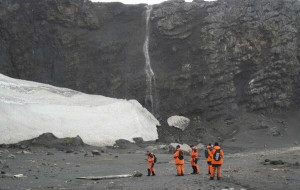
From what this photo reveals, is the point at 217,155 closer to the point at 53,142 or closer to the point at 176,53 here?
the point at 53,142

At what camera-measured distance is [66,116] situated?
115ft

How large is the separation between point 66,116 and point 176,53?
17.7 metres

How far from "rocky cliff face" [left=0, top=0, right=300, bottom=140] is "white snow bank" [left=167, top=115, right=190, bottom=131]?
792 millimetres

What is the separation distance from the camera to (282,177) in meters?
16.2

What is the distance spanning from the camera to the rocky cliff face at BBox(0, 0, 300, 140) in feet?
151

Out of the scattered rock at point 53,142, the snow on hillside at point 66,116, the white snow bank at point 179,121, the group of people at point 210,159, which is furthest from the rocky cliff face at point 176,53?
the group of people at point 210,159

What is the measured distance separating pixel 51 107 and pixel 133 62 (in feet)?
49.6

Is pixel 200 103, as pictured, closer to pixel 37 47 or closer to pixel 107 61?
pixel 107 61

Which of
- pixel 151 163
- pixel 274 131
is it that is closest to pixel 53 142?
pixel 151 163

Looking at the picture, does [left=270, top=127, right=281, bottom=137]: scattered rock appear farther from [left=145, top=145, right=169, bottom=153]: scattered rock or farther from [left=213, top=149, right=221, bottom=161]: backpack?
[left=213, top=149, right=221, bottom=161]: backpack

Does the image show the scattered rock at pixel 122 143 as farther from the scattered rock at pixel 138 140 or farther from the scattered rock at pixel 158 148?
the scattered rock at pixel 158 148

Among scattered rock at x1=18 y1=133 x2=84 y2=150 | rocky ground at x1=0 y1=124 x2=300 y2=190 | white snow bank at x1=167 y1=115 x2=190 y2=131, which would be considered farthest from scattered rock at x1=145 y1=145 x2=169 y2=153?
white snow bank at x1=167 y1=115 x2=190 y2=131

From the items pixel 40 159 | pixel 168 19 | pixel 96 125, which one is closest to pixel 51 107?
pixel 96 125

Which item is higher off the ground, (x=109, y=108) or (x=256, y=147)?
(x=109, y=108)
